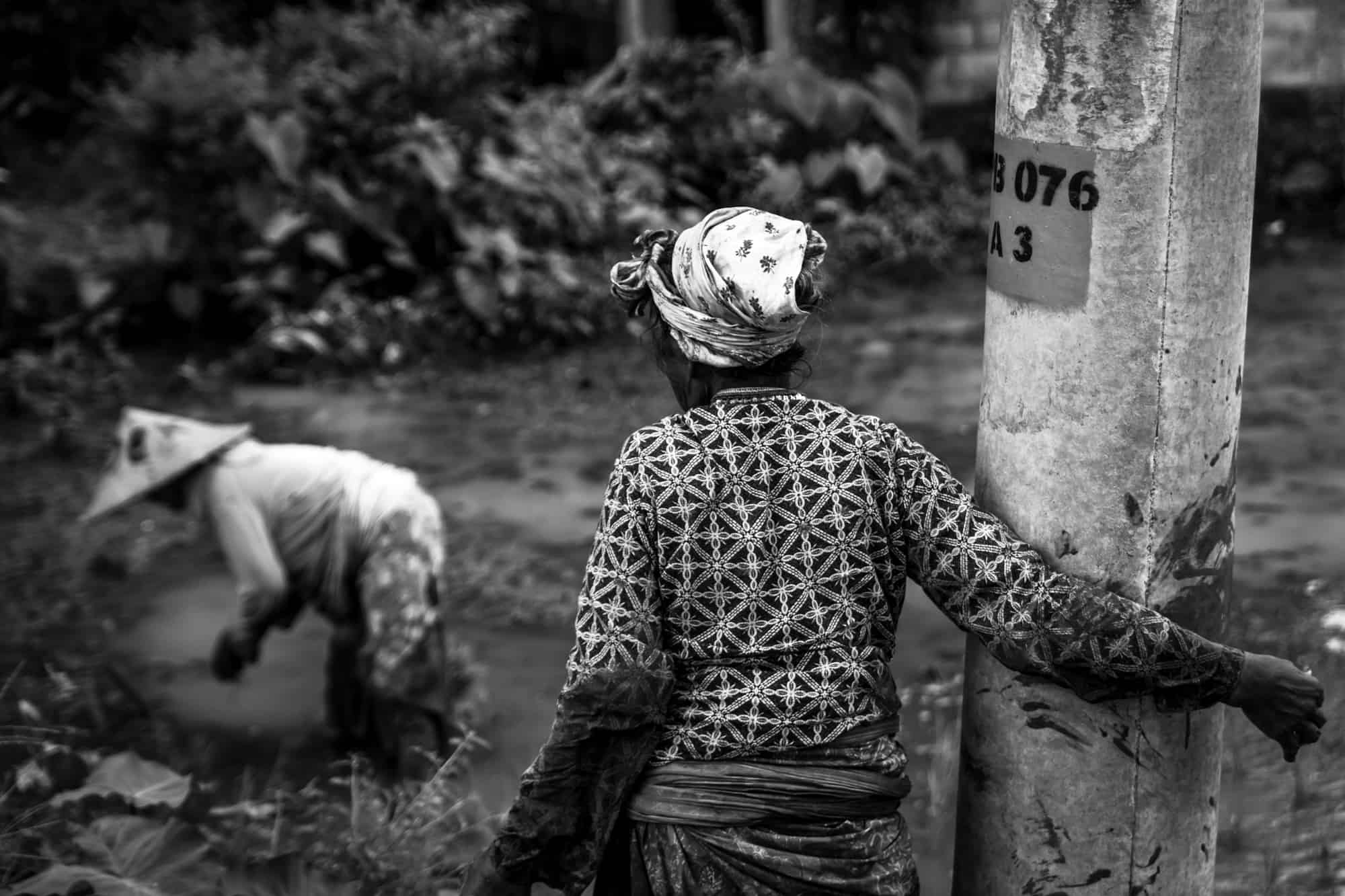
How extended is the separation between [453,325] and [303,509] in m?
4.90

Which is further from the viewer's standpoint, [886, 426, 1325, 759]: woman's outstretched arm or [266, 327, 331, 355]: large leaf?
[266, 327, 331, 355]: large leaf

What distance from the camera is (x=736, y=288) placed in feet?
7.34

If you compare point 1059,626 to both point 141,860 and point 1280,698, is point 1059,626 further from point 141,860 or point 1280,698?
point 141,860

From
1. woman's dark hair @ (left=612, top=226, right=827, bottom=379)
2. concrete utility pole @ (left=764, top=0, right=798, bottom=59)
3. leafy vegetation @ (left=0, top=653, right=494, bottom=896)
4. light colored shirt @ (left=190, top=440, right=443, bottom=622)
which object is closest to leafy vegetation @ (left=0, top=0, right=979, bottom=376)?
concrete utility pole @ (left=764, top=0, right=798, bottom=59)

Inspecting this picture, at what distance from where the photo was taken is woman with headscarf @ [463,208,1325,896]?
2287 mm

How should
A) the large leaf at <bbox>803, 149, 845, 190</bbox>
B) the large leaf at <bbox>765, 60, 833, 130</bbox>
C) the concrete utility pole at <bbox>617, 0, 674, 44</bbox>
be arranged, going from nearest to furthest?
the large leaf at <bbox>803, 149, 845, 190</bbox>, the large leaf at <bbox>765, 60, 833, 130</bbox>, the concrete utility pole at <bbox>617, 0, 674, 44</bbox>

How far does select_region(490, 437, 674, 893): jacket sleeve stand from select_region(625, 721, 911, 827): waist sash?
50 millimetres

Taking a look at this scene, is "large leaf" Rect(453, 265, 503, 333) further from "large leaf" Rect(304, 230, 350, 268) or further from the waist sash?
the waist sash

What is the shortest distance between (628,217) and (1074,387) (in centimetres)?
851

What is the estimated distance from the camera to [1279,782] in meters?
4.04

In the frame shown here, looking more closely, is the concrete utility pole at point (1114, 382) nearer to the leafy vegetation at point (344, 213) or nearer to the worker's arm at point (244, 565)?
the worker's arm at point (244, 565)

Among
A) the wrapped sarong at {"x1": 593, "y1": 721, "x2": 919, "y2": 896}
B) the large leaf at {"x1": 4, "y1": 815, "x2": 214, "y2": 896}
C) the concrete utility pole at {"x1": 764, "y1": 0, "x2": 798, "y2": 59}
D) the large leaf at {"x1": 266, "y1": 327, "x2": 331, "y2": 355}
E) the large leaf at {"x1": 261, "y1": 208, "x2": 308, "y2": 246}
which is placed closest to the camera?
the wrapped sarong at {"x1": 593, "y1": 721, "x2": 919, "y2": 896}

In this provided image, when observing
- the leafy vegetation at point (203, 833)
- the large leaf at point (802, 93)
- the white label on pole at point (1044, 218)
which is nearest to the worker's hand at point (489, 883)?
the leafy vegetation at point (203, 833)

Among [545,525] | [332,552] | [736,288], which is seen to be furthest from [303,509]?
[736,288]
